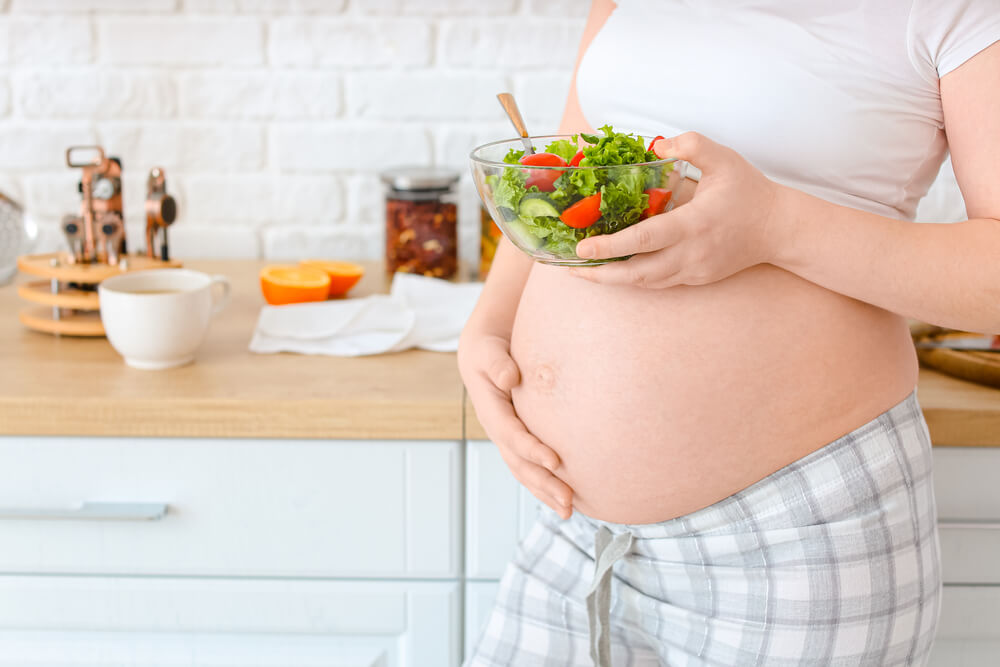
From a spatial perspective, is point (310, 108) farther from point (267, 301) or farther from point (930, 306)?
point (930, 306)

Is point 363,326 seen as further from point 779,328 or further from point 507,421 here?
point 779,328

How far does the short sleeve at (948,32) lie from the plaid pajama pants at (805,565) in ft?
0.92

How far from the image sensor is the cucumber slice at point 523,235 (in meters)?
0.64

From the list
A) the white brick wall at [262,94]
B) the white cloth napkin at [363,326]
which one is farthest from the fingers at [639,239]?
the white brick wall at [262,94]

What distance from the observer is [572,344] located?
80cm

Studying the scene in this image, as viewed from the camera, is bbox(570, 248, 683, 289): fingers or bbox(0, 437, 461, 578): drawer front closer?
bbox(570, 248, 683, 289): fingers

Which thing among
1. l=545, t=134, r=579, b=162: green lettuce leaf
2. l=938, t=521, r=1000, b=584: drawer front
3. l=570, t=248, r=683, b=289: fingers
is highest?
l=545, t=134, r=579, b=162: green lettuce leaf

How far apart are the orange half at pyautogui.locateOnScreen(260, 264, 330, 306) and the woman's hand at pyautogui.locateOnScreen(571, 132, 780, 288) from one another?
651 mm

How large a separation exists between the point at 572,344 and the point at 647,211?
6.9 inches

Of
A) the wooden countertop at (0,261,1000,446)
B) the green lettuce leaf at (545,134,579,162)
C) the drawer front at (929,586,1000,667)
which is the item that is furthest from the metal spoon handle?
the drawer front at (929,586,1000,667)

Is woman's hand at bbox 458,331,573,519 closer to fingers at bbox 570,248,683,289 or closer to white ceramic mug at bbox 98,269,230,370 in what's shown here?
fingers at bbox 570,248,683,289

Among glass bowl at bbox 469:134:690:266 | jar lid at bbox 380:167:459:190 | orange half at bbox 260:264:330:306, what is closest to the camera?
glass bowl at bbox 469:134:690:266

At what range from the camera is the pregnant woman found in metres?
0.69

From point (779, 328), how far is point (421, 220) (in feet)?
2.55
